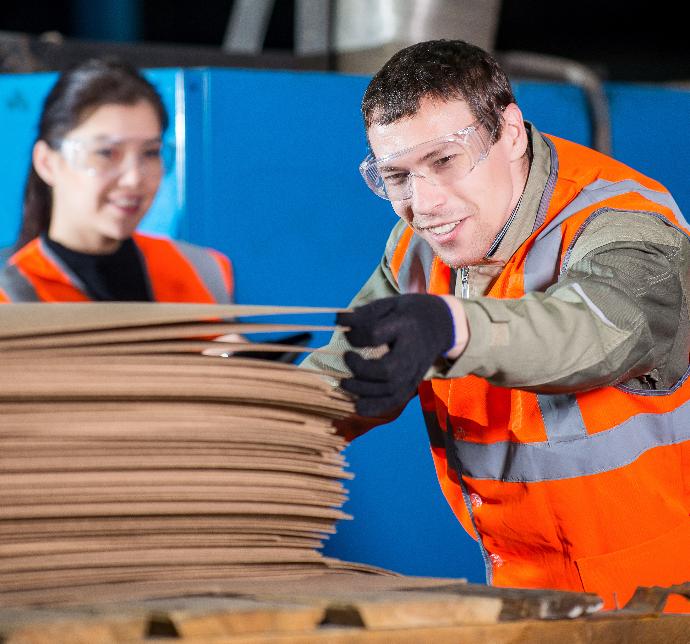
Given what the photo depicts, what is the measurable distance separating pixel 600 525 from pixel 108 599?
2.99 feet

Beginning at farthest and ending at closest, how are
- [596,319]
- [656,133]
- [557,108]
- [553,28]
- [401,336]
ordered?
[553,28] < [656,133] < [557,108] < [596,319] < [401,336]

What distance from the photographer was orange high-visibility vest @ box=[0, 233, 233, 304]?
9.85 ft

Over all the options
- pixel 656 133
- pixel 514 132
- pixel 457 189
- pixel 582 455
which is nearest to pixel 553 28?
pixel 656 133

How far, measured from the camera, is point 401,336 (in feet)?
4.09

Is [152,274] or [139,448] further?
[152,274]

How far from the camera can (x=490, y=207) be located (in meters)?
1.86

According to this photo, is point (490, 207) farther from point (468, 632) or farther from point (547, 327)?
point (468, 632)

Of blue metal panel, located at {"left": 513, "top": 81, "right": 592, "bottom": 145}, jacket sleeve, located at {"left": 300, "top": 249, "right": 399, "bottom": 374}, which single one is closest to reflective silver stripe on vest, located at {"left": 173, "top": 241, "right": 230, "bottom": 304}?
jacket sleeve, located at {"left": 300, "top": 249, "right": 399, "bottom": 374}

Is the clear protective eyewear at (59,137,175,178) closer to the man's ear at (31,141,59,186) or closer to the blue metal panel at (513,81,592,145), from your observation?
the man's ear at (31,141,59,186)

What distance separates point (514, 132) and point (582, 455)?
561 mm

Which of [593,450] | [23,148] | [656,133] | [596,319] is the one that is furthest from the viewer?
[656,133]

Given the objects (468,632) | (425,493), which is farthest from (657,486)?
(425,493)

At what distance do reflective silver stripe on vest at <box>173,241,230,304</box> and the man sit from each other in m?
1.11

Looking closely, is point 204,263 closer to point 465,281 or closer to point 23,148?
point 23,148
